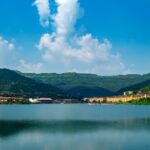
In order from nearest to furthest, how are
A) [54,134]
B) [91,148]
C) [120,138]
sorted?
[91,148] < [120,138] < [54,134]

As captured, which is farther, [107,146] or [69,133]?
[69,133]

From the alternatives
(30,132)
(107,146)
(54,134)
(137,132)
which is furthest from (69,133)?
(107,146)

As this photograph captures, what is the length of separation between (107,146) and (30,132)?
55.4 feet

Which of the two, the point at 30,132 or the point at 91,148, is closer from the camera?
the point at 91,148

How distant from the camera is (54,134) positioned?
52.2 metres

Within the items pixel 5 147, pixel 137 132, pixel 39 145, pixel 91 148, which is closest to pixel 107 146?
pixel 91 148

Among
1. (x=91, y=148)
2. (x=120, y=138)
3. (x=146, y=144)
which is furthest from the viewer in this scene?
(x=120, y=138)

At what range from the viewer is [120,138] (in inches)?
1885

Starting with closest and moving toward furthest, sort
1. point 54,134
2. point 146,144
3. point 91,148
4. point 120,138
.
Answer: point 91,148, point 146,144, point 120,138, point 54,134

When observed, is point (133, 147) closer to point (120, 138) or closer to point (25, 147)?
point (120, 138)

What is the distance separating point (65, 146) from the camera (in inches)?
1623

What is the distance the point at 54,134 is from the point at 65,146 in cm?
1113

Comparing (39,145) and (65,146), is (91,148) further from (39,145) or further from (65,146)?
(39,145)

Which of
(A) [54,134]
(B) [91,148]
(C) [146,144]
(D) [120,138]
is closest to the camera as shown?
(B) [91,148]
